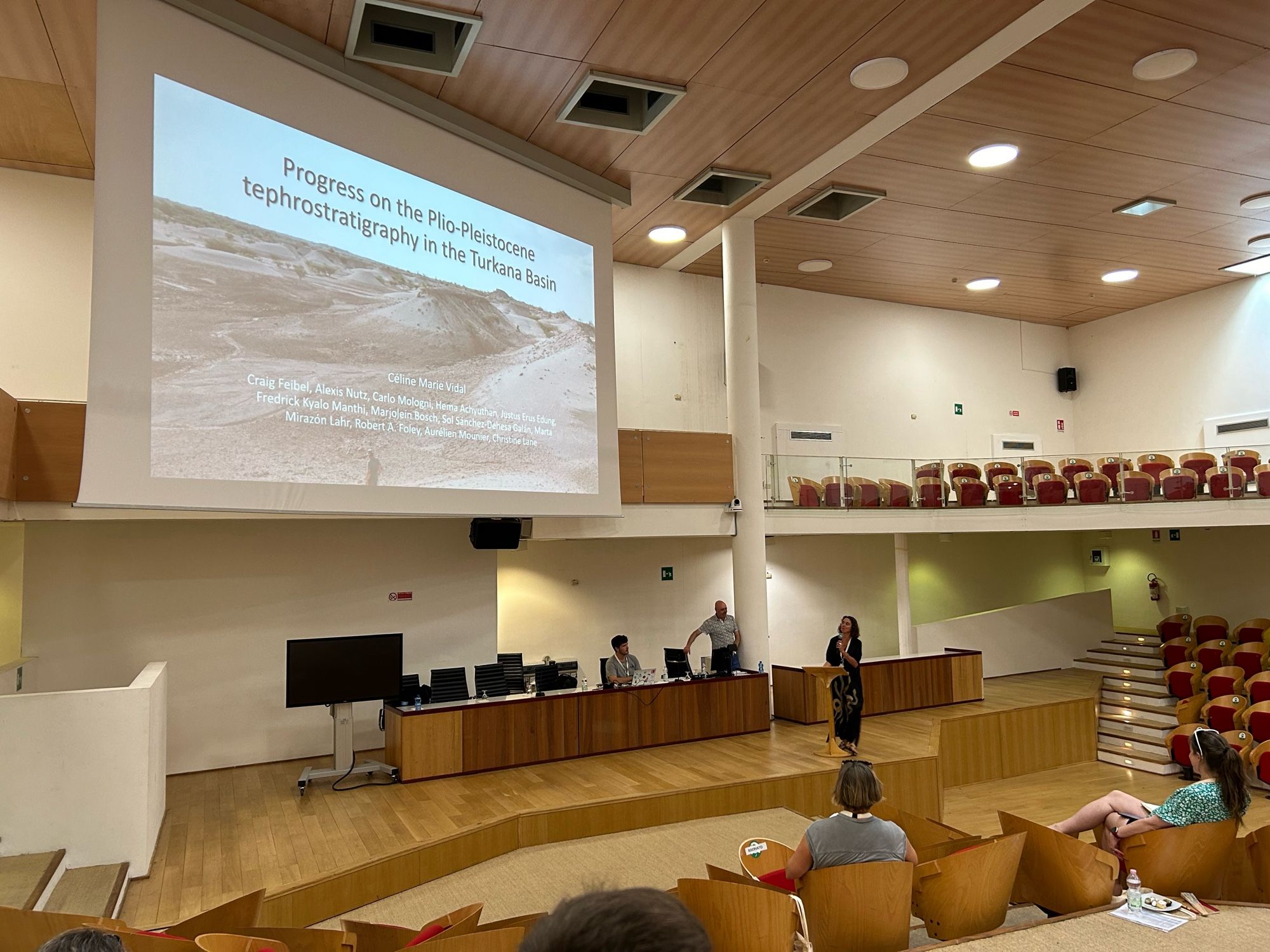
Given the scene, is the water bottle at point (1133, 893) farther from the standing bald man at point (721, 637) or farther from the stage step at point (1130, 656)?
the stage step at point (1130, 656)

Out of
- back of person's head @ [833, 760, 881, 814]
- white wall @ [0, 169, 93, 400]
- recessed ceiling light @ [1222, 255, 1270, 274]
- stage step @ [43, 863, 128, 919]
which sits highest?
recessed ceiling light @ [1222, 255, 1270, 274]

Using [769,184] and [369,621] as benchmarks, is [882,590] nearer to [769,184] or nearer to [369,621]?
[769,184]

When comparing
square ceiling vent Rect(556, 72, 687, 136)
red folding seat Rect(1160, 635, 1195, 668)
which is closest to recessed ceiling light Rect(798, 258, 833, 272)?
square ceiling vent Rect(556, 72, 687, 136)

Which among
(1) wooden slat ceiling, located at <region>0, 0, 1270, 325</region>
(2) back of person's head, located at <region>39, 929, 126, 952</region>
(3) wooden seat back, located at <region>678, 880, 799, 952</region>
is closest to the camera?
(2) back of person's head, located at <region>39, 929, 126, 952</region>

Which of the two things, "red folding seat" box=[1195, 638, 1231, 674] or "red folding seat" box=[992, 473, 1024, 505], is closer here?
"red folding seat" box=[1195, 638, 1231, 674]

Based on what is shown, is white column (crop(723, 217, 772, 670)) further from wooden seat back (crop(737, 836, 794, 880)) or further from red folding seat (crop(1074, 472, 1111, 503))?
wooden seat back (crop(737, 836, 794, 880))

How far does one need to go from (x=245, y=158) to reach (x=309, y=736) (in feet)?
18.9

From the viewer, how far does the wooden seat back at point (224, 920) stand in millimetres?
3514

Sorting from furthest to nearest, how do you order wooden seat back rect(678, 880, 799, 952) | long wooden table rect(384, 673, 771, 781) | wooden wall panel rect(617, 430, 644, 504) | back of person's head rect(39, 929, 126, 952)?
wooden wall panel rect(617, 430, 644, 504)
long wooden table rect(384, 673, 771, 781)
wooden seat back rect(678, 880, 799, 952)
back of person's head rect(39, 929, 126, 952)

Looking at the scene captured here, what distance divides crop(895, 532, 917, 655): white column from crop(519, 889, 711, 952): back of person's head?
12.4 metres

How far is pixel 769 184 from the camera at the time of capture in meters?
9.57

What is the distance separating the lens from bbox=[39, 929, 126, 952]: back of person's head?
217 cm

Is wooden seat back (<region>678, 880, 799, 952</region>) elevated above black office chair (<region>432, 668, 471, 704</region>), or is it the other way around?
black office chair (<region>432, 668, 471, 704</region>)

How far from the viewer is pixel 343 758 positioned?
7.45 m
